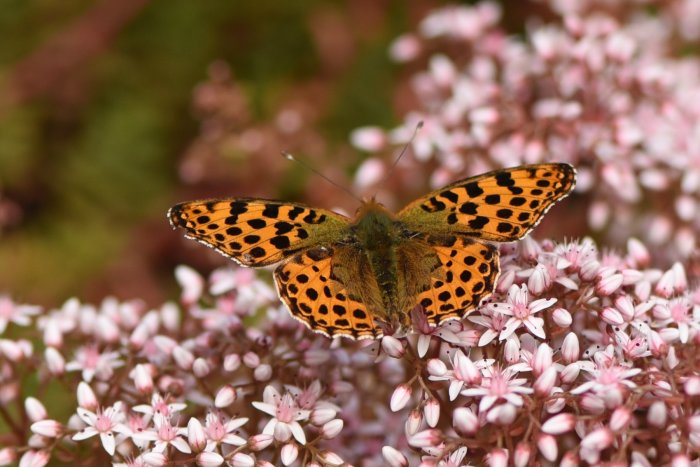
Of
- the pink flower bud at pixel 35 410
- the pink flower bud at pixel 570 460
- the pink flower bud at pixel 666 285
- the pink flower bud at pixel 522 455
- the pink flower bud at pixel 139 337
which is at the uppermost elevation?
the pink flower bud at pixel 666 285

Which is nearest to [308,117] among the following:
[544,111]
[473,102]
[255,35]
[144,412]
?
[255,35]

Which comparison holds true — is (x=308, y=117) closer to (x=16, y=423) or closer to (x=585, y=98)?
(x=585, y=98)

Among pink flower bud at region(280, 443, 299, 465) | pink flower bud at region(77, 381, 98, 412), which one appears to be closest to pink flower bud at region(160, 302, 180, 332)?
pink flower bud at region(77, 381, 98, 412)

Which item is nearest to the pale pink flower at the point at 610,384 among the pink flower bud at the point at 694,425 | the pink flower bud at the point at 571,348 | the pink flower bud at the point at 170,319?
the pink flower bud at the point at 571,348

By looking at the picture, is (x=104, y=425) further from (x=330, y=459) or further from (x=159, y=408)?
(x=330, y=459)

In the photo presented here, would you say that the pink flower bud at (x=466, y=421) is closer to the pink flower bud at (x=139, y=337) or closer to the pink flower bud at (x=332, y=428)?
the pink flower bud at (x=332, y=428)

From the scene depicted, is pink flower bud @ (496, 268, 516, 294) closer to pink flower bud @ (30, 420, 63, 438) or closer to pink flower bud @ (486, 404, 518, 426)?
pink flower bud @ (486, 404, 518, 426)
